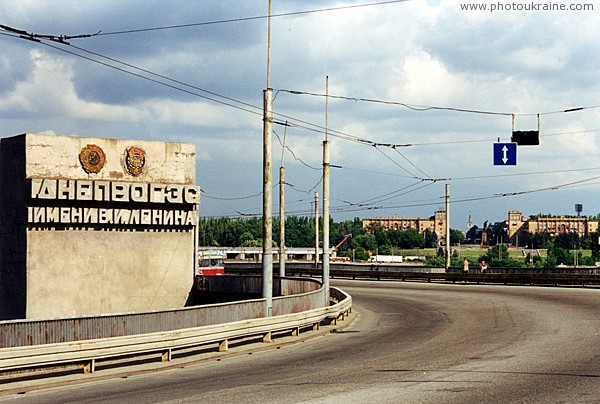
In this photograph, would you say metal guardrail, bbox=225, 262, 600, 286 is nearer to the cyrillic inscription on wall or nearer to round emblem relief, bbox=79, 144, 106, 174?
the cyrillic inscription on wall

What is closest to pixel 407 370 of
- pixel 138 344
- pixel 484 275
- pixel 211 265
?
pixel 138 344

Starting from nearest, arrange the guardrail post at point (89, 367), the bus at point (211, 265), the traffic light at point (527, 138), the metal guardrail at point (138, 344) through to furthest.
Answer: the metal guardrail at point (138, 344) < the guardrail post at point (89, 367) < the traffic light at point (527, 138) < the bus at point (211, 265)

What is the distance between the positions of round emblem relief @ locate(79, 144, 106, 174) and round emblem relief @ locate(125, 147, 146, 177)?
123cm

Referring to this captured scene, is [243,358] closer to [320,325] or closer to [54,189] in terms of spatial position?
[320,325]

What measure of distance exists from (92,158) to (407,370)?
23347 millimetres

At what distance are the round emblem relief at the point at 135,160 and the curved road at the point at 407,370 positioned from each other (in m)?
13.6

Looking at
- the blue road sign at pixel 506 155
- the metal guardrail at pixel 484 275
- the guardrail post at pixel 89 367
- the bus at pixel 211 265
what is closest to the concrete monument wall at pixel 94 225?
the blue road sign at pixel 506 155

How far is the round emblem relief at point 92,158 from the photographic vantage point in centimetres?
3731

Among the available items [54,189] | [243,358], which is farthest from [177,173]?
[243,358]

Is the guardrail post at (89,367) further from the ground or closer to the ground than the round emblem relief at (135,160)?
closer to the ground

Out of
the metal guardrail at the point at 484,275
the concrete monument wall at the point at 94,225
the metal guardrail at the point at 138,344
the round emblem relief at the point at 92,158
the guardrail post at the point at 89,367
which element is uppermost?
the round emblem relief at the point at 92,158

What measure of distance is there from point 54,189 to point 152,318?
16763 millimetres

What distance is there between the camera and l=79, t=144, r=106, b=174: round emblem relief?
37.3 meters

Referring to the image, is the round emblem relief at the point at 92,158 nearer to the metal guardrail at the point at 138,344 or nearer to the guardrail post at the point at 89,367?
the metal guardrail at the point at 138,344
